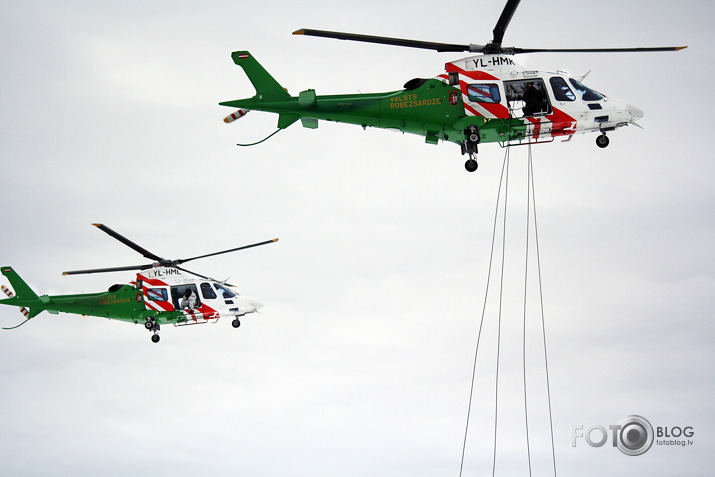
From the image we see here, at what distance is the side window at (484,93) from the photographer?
24.3m

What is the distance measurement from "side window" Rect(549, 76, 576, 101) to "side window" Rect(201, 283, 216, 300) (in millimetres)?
17110

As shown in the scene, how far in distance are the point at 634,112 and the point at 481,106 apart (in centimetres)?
442

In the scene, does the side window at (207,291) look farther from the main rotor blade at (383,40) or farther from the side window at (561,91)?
the side window at (561,91)

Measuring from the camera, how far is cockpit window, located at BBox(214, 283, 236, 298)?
35969mm

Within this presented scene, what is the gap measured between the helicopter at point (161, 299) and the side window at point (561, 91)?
1389 cm

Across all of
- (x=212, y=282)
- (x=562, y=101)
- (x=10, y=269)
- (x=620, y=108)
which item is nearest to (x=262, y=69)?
(x=562, y=101)

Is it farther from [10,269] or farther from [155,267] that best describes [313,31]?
[10,269]

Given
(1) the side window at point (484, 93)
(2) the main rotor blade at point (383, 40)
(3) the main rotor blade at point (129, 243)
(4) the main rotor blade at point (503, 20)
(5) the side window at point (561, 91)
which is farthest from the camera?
(3) the main rotor blade at point (129, 243)

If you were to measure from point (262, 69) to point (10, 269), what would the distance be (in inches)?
811

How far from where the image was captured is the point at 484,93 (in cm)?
2436

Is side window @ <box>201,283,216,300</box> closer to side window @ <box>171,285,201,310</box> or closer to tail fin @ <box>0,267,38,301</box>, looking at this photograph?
side window @ <box>171,285,201,310</box>

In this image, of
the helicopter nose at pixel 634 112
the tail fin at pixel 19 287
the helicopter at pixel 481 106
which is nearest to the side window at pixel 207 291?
the tail fin at pixel 19 287

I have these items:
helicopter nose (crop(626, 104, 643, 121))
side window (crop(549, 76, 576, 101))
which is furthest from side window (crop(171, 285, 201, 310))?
helicopter nose (crop(626, 104, 643, 121))

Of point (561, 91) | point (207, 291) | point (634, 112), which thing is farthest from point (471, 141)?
point (207, 291)
